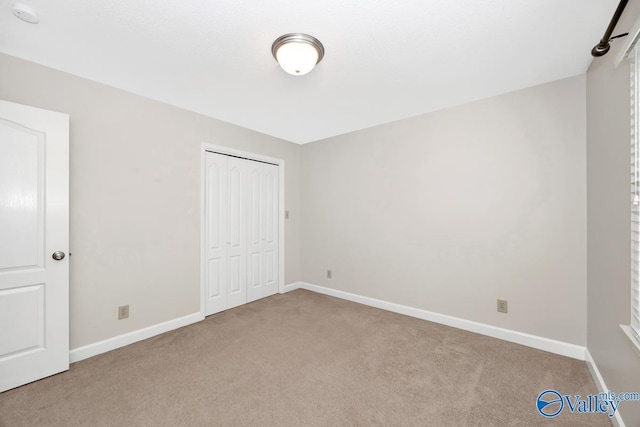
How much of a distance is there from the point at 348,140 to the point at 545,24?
8.10 feet

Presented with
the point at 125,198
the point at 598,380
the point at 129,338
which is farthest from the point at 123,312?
the point at 598,380

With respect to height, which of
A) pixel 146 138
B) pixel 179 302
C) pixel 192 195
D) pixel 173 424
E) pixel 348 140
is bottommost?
pixel 173 424

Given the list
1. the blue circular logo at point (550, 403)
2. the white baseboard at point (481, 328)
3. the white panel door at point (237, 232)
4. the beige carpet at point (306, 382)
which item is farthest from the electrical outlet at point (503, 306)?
the white panel door at point (237, 232)

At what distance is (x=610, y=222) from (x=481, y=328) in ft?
5.10

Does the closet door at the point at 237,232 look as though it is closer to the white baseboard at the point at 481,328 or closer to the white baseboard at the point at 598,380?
the white baseboard at the point at 481,328

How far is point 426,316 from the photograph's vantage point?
10.4 feet

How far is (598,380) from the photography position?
1.90 m

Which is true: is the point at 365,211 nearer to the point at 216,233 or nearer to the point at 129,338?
the point at 216,233

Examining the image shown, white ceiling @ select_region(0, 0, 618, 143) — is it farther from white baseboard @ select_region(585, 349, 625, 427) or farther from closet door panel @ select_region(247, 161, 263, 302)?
white baseboard @ select_region(585, 349, 625, 427)

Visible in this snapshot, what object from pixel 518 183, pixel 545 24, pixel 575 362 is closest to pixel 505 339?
pixel 575 362

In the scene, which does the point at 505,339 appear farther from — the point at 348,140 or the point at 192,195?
the point at 192,195

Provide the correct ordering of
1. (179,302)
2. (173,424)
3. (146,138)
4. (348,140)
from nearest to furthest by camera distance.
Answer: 1. (173,424)
2. (146,138)
3. (179,302)
4. (348,140)

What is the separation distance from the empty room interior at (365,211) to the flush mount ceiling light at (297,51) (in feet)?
0.05

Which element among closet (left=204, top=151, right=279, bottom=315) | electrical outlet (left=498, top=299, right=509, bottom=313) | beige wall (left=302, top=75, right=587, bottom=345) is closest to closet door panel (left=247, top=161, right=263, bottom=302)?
closet (left=204, top=151, right=279, bottom=315)
